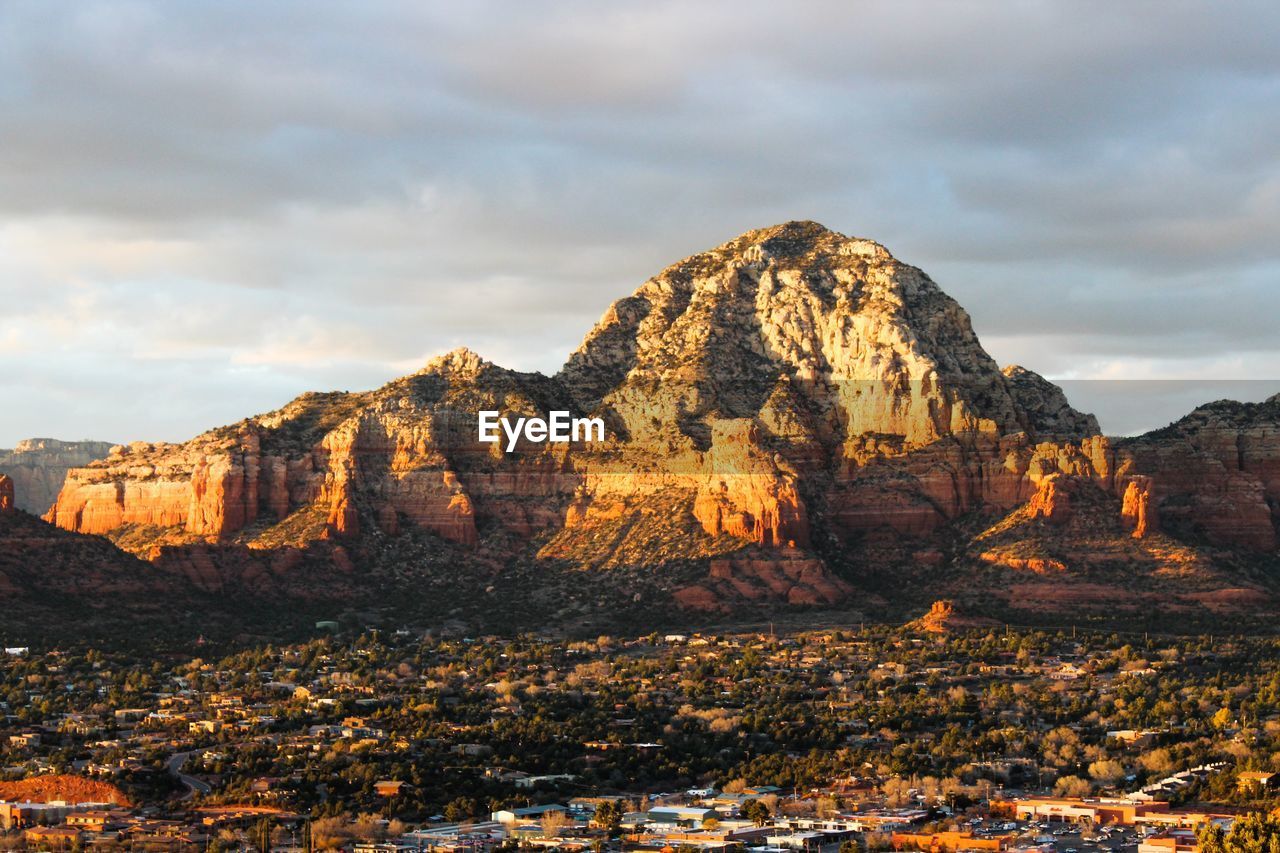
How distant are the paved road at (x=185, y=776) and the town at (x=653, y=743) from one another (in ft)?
0.62

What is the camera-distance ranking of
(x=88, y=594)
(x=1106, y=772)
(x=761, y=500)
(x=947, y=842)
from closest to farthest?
(x=947, y=842), (x=1106, y=772), (x=88, y=594), (x=761, y=500)

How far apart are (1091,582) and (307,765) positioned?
70733 millimetres

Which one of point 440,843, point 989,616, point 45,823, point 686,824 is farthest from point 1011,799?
point 989,616

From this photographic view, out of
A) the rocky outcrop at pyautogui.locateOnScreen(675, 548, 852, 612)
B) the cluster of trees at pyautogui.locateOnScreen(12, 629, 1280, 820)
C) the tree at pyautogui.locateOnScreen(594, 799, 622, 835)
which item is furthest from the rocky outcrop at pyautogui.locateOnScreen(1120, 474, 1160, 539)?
the tree at pyautogui.locateOnScreen(594, 799, 622, 835)

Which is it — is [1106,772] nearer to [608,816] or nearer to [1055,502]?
[608,816]

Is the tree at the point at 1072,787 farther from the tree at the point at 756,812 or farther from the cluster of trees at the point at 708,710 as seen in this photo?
the tree at the point at 756,812

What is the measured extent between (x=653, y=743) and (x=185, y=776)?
79.9 feet

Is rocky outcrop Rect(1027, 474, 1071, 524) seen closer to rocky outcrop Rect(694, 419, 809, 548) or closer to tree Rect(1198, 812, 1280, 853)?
rocky outcrop Rect(694, 419, 809, 548)

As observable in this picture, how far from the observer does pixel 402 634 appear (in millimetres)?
189750

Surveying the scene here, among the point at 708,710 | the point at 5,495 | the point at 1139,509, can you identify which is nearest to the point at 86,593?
the point at 5,495

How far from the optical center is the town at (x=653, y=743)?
123 metres

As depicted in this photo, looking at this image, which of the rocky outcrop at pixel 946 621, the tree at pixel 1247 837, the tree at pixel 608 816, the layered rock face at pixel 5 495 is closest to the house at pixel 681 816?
the tree at pixel 608 816

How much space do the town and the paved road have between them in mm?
189

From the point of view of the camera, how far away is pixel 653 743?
14588cm
